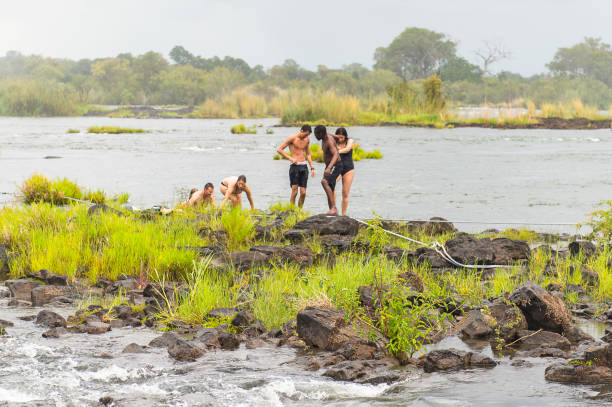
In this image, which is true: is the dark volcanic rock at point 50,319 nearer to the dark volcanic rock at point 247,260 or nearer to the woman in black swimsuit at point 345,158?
the dark volcanic rock at point 247,260

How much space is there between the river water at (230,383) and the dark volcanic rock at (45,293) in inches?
52.5

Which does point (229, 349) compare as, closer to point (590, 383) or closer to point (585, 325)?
point (590, 383)

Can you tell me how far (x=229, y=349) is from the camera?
221 inches

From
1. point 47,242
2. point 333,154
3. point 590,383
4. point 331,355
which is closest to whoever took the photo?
point 590,383

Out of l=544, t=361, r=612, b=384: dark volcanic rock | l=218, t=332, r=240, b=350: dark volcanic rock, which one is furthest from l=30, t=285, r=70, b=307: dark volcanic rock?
l=544, t=361, r=612, b=384: dark volcanic rock

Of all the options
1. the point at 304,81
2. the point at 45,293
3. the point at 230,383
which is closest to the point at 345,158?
the point at 45,293

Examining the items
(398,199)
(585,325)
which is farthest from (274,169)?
(585,325)

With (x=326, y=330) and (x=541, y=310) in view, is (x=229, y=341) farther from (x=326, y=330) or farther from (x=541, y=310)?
(x=541, y=310)

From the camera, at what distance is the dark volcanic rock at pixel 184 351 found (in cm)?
532

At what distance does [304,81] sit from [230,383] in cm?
8879

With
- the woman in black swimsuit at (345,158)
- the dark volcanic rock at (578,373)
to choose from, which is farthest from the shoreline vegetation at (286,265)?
the woman in black swimsuit at (345,158)

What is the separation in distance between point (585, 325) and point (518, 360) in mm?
1255

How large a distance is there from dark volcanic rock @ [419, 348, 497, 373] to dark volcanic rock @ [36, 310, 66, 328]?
10.0 ft

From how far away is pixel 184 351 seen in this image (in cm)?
534
